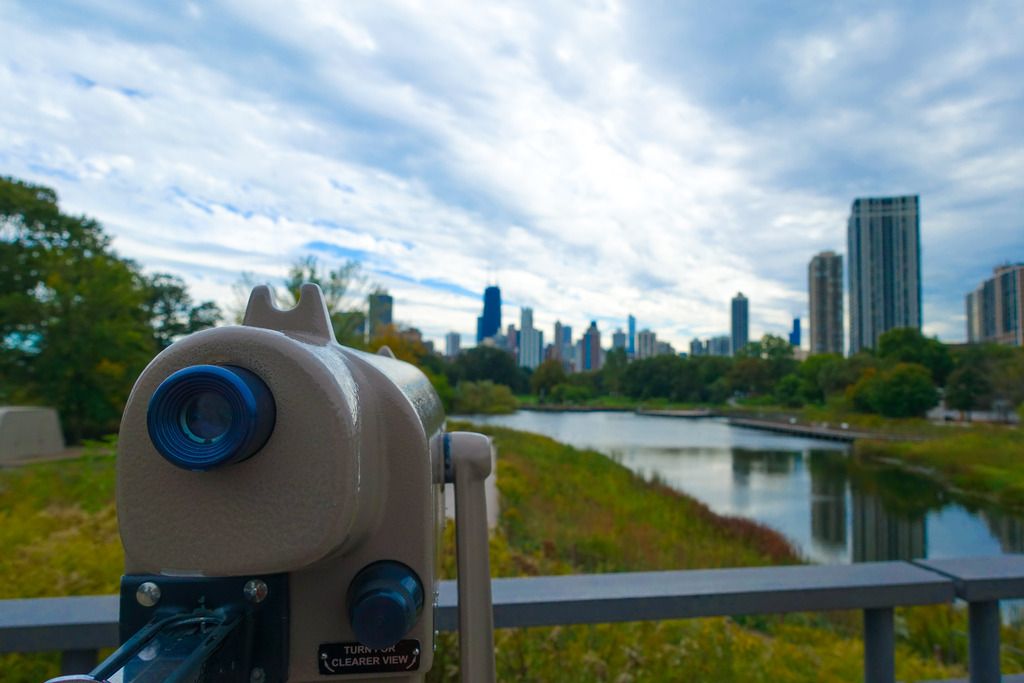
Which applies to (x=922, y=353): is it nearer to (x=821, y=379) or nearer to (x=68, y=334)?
(x=821, y=379)

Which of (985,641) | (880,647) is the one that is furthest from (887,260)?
(880,647)

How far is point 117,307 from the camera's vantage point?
22359mm

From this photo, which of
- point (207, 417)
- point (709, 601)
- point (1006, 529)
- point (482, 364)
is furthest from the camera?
point (482, 364)

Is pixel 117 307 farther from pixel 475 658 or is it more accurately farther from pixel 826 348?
pixel 826 348

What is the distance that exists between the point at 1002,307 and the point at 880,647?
234ft

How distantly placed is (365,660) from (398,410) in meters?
0.35

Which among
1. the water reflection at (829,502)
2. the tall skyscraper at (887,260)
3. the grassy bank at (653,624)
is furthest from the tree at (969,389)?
the tall skyscraper at (887,260)

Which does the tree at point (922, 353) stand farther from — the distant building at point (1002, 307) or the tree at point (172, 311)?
the tree at point (172, 311)

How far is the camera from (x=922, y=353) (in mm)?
48250

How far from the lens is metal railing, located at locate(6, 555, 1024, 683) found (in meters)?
1.63

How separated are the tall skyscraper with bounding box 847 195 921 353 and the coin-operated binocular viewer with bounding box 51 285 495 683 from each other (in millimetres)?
84117

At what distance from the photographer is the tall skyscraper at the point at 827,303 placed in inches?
3866

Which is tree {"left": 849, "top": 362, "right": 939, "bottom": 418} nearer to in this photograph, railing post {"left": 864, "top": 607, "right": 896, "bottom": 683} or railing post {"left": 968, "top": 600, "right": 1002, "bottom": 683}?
railing post {"left": 968, "top": 600, "right": 1002, "bottom": 683}

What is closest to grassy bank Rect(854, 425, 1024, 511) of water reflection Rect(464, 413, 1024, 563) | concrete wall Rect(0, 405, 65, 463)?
water reflection Rect(464, 413, 1024, 563)
